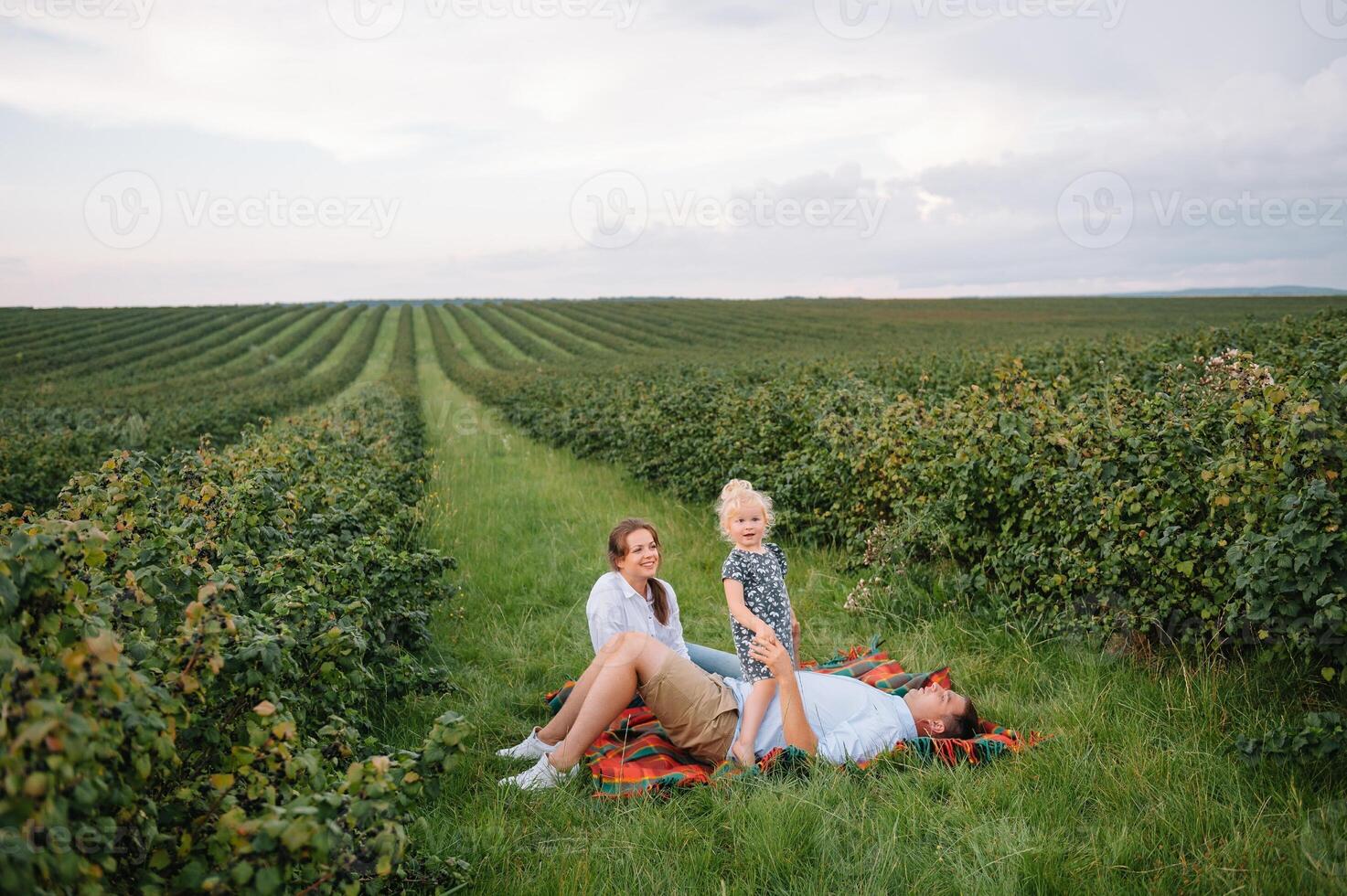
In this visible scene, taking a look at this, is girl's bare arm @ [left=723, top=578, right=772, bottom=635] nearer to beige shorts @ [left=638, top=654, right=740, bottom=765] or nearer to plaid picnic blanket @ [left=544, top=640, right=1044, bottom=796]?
beige shorts @ [left=638, top=654, right=740, bottom=765]

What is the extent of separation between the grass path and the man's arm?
167mm

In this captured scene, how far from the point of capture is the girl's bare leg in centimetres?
333

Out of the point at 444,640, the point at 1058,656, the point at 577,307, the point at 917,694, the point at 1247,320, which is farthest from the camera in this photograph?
the point at 577,307

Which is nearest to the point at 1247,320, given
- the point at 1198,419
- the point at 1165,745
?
the point at 1198,419

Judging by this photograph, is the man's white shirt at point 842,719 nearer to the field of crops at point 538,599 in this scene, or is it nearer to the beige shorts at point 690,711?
the beige shorts at point 690,711

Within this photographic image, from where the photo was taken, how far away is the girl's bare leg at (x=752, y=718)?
333 cm

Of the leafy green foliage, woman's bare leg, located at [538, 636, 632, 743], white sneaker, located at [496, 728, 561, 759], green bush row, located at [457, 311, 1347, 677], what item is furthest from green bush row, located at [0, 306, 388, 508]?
the leafy green foliage

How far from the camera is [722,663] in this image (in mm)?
4223

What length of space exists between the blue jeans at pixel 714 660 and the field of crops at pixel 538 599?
851 millimetres

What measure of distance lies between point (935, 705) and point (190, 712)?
289 centimetres

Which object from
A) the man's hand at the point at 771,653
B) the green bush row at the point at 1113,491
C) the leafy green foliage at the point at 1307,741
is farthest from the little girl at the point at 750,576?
the leafy green foliage at the point at 1307,741

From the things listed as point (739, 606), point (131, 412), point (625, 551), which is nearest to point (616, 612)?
point (625, 551)

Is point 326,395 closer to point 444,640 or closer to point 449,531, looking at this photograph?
point 449,531

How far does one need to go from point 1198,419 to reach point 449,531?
246 inches
